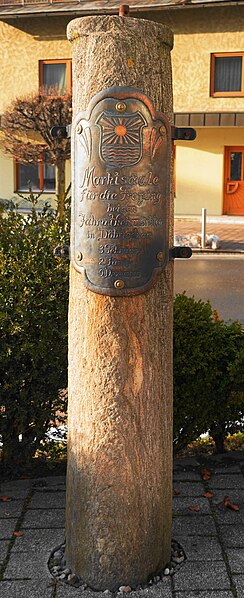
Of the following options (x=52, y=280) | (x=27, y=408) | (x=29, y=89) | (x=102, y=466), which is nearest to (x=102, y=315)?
(x=102, y=466)

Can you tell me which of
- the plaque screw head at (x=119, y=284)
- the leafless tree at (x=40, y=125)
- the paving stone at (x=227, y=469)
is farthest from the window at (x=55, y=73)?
the plaque screw head at (x=119, y=284)

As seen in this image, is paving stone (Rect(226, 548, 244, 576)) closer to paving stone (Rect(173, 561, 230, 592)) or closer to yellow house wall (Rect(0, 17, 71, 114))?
paving stone (Rect(173, 561, 230, 592))

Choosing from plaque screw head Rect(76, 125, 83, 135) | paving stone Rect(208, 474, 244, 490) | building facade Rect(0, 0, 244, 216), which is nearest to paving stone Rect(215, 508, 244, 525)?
paving stone Rect(208, 474, 244, 490)

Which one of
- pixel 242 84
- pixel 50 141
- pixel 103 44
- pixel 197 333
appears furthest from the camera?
pixel 242 84

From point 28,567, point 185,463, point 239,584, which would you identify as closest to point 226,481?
point 185,463

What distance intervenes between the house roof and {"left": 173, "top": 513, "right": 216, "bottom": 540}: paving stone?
21.4 m

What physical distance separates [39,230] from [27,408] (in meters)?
1.09

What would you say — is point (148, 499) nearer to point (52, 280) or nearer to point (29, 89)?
point (52, 280)

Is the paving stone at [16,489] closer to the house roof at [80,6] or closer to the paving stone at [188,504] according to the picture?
the paving stone at [188,504]

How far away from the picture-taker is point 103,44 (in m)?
3.40

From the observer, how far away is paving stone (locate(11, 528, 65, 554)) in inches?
155

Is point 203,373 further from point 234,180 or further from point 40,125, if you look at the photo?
point 234,180

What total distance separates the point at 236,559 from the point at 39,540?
40.1 inches

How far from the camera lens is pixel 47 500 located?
14.9ft
